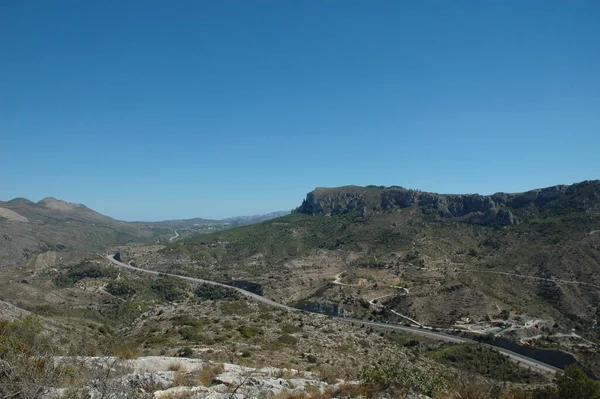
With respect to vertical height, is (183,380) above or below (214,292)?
above

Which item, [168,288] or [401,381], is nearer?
[401,381]

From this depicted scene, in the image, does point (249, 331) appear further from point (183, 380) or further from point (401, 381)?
point (401, 381)

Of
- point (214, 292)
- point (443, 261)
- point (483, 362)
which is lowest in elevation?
point (214, 292)

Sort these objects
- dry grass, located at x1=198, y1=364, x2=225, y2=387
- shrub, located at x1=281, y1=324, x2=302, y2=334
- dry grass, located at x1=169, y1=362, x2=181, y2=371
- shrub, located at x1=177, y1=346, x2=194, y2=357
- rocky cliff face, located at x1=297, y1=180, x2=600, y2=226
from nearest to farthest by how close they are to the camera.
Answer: dry grass, located at x1=198, y1=364, x2=225, y2=387, dry grass, located at x1=169, y1=362, x2=181, y2=371, shrub, located at x1=177, y1=346, x2=194, y2=357, shrub, located at x1=281, y1=324, x2=302, y2=334, rocky cliff face, located at x1=297, y1=180, x2=600, y2=226

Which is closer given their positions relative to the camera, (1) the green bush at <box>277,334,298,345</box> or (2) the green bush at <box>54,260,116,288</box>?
(1) the green bush at <box>277,334,298,345</box>

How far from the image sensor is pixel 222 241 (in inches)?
7746

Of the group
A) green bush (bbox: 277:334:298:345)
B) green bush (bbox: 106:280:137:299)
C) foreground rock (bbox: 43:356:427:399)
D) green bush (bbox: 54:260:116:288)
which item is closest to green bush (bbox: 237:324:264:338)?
green bush (bbox: 277:334:298:345)

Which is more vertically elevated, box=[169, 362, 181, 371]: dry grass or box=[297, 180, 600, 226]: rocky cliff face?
box=[297, 180, 600, 226]: rocky cliff face

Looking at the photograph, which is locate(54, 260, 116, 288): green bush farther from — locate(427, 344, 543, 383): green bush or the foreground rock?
the foreground rock

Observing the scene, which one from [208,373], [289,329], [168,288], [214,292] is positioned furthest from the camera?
[168,288]

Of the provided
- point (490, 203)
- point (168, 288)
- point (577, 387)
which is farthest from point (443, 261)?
point (577, 387)

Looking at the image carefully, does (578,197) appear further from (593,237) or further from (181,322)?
(181,322)

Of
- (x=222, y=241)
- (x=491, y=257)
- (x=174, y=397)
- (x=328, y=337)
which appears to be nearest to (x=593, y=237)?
(x=491, y=257)

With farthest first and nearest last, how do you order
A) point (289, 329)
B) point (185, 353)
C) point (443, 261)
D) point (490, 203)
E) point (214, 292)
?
point (490, 203) < point (443, 261) < point (214, 292) < point (289, 329) < point (185, 353)
